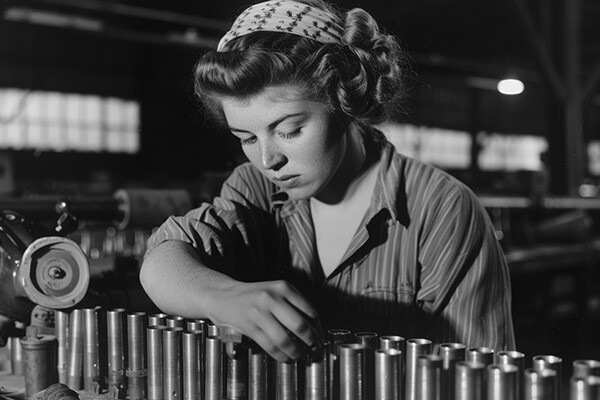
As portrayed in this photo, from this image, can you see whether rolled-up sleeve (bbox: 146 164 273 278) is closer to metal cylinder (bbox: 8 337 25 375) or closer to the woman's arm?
the woman's arm

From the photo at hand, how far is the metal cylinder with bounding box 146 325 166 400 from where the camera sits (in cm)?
90

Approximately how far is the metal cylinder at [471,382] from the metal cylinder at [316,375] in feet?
0.57

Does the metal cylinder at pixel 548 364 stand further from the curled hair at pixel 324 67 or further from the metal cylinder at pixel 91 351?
the metal cylinder at pixel 91 351

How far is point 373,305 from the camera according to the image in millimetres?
1098

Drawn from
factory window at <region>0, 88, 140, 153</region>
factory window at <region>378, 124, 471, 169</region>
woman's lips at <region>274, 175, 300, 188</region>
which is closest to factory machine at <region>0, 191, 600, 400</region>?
woman's lips at <region>274, 175, 300, 188</region>

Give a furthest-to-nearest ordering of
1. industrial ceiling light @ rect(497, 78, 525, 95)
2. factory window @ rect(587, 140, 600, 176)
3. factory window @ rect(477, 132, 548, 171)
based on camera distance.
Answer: factory window @ rect(477, 132, 548, 171), factory window @ rect(587, 140, 600, 176), industrial ceiling light @ rect(497, 78, 525, 95)

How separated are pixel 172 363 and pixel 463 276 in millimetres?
446

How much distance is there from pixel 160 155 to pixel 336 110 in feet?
24.5

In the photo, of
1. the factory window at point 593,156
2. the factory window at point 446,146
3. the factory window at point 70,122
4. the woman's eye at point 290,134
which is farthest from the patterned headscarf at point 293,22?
the factory window at point 446,146

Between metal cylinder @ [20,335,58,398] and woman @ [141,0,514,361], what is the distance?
0.24m

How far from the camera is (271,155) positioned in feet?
3.09

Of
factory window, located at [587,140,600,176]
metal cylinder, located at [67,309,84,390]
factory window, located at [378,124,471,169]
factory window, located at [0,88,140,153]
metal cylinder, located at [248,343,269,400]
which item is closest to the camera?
metal cylinder, located at [248,343,269,400]

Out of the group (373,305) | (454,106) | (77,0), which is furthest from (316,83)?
(454,106)

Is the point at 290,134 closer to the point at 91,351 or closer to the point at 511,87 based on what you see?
the point at 91,351
